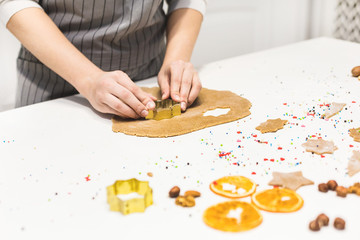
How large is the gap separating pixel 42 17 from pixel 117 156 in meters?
0.44

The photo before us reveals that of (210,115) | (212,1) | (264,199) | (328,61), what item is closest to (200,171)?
(264,199)

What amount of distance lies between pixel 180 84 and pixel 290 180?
1.38 feet

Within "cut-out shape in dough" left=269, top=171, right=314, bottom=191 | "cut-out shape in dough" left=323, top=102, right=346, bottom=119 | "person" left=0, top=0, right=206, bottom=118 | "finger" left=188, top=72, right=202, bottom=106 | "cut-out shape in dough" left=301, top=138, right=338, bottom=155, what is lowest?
"cut-out shape in dough" left=269, top=171, right=314, bottom=191

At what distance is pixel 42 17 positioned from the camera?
0.98 metres

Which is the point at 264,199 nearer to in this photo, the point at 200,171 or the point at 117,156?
the point at 200,171

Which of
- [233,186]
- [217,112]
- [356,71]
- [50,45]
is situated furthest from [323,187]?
[50,45]

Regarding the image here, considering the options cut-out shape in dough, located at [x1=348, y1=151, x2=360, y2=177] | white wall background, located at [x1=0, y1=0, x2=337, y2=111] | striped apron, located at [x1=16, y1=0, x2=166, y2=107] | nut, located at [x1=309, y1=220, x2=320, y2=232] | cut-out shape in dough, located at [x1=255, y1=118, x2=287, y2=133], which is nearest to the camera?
nut, located at [x1=309, y1=220, x2=320, y2=232]

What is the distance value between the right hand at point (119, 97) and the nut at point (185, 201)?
0.33 m

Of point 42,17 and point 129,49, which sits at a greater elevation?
point 42,17

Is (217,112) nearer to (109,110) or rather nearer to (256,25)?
(109,110)

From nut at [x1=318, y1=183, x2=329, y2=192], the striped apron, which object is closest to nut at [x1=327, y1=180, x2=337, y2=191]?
nut at [x1=318, y1=183, x2=329, y2=192]

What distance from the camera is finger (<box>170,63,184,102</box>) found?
3.11 ft

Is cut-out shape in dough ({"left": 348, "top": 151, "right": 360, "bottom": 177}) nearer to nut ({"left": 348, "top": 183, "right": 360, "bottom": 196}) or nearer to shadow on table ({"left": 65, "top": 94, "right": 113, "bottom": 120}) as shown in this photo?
nut ({"left": 348, "top": 183, "right": 360, "bottom": 196})

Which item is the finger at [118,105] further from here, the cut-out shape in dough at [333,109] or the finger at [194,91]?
the cut-out shape in dough at [333,109]
